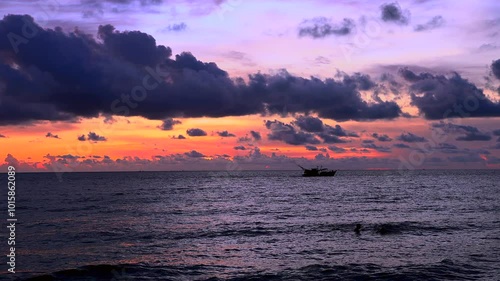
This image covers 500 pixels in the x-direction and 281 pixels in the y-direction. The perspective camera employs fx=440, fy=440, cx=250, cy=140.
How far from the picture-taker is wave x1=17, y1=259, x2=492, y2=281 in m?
28.0

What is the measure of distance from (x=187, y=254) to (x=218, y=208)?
3882cm

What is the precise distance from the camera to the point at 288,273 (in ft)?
95.9

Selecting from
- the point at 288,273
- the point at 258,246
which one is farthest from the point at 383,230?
the point at 288,273

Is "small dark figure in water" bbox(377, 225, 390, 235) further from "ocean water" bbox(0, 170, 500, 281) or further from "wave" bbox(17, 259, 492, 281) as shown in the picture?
"wave" bbox(17, 259, 492, 281)

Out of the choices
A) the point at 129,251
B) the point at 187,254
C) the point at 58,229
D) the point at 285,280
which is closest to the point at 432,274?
the point at 285,280

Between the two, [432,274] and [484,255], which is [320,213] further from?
[432,274]

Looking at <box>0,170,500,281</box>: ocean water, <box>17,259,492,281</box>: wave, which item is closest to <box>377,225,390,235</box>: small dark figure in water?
<box>0,170,500,281</box>: ocean water

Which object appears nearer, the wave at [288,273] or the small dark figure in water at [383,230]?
the wave at [288,273]

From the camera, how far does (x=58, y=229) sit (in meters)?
47.0

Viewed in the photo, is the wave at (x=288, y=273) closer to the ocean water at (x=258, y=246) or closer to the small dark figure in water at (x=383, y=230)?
the ocean water at (x=258, y=246)

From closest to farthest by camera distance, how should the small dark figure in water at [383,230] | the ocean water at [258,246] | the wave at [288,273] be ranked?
1. the wave at [288,273]
2. the ocean water at [258,246]
3. the small dark figure in water at [383,230]

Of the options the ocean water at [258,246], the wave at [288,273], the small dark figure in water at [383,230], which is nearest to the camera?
the wave at [288,273]

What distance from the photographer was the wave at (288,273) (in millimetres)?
28023

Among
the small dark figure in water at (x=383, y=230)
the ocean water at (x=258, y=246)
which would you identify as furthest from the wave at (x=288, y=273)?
the small dark figure in water at (x=383, y=230)
